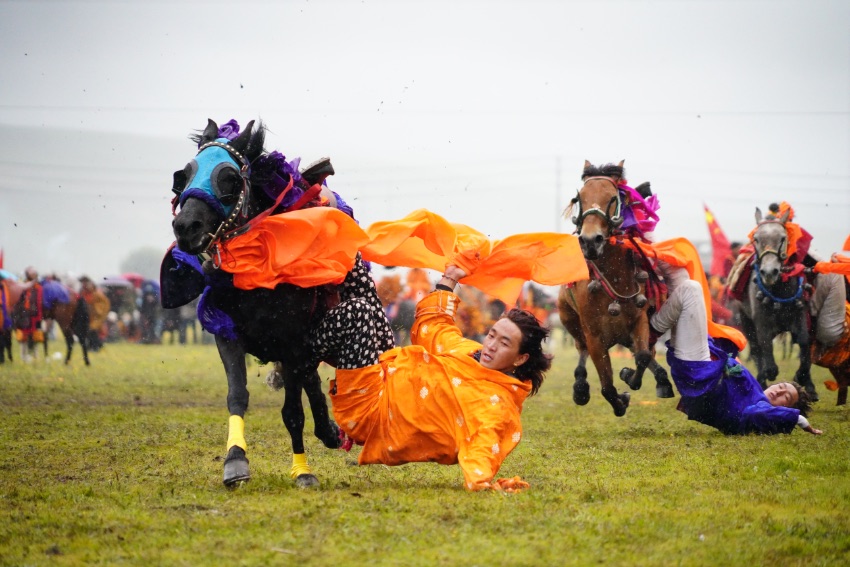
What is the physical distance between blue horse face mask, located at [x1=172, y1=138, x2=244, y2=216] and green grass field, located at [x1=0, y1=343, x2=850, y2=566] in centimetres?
188

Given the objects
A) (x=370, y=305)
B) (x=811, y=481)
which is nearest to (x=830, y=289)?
(x=811, y=481)

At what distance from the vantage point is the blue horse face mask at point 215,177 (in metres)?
6.30

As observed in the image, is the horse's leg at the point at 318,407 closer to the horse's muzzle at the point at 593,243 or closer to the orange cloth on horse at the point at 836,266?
the horse's muzzle at the point at 593,243

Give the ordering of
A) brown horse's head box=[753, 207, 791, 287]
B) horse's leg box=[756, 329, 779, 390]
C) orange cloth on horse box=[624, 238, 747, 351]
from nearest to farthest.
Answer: orange cloth on horse box=[624, 238, 747, 351]
brown horse's head box=[753, 207, 791, 287]
horse's leg box=[756, 329, 779, 390]

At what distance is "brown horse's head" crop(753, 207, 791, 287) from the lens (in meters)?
12.9

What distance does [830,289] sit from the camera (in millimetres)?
13133

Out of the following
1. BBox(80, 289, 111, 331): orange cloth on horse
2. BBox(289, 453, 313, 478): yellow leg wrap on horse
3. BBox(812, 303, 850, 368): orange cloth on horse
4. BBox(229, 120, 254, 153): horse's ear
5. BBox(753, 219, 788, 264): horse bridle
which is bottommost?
BBox(80, 289, 111, 331): orange cloth on horse

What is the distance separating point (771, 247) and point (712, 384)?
4062 millimetres

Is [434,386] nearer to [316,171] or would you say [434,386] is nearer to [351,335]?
[351,335]

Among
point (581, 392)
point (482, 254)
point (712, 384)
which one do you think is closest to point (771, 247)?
point (581, 392)

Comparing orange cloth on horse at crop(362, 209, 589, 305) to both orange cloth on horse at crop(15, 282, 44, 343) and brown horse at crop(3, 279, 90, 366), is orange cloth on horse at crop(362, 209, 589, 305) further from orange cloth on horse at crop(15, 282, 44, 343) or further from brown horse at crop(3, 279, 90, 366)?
orange cloth on horse at crop(15, 282, 44, 343)

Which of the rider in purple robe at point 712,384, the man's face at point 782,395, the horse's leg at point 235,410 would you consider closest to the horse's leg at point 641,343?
the rider in purple robe at point 712,384

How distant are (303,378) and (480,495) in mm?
1625

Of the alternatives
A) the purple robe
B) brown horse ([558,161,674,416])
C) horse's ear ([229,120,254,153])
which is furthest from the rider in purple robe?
horse's ear ([229,120,254,153])
